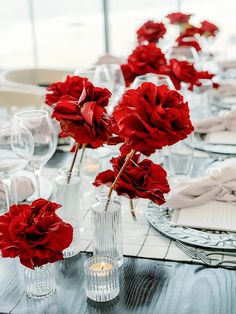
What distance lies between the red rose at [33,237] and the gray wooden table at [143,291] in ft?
0.36

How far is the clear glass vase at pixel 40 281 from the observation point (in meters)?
0.92

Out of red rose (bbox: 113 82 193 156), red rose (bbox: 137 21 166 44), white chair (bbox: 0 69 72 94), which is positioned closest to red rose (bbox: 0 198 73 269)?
red rose (bbox: 113 82 193 156)

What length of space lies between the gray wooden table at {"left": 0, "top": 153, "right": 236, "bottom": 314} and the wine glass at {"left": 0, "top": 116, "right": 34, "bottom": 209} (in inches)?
7.7

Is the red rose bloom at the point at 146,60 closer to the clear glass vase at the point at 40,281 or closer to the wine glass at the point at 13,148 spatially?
the wine glass at the point at 13,148

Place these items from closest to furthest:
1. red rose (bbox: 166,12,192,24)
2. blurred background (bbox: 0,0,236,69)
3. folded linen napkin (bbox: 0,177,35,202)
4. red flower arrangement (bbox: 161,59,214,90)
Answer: folded linen napkin (bbox: 0,177,35,202) < red flower arrangement (bbox: 161,59,214,90) < red rose (bbox: 166,12,192,24) < blurred background (bbox: 0,0,236,69)

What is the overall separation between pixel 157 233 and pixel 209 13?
1089 centimetres

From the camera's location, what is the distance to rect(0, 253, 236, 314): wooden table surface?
886mm

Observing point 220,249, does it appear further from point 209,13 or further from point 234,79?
point 209,13

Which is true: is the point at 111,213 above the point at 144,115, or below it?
below

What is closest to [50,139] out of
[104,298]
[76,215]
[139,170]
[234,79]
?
[76,215]

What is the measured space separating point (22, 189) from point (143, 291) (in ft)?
1.57

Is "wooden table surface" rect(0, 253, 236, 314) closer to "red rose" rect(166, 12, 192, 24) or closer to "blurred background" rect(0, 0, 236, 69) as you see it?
"red rose" rect(166, 12, 192, 24)

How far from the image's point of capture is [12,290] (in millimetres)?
954

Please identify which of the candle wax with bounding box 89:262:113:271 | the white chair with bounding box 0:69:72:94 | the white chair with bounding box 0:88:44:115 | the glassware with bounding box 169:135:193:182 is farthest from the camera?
the white chair with bounding box 0:69:72:94
